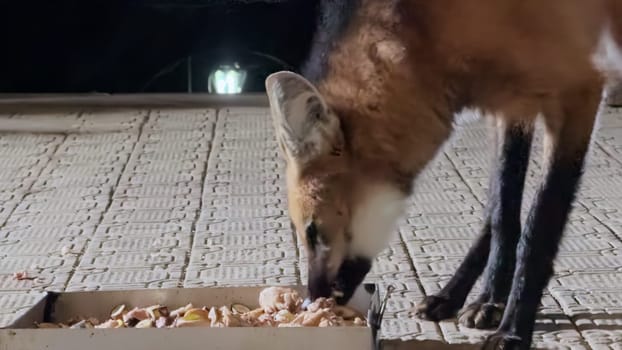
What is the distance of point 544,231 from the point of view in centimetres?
169

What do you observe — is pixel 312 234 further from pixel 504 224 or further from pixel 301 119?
pixel 504 224

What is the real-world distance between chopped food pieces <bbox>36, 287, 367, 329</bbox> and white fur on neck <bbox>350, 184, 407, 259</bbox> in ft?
0.40

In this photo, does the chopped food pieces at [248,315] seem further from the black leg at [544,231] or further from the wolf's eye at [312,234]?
the black leg at [544,231]

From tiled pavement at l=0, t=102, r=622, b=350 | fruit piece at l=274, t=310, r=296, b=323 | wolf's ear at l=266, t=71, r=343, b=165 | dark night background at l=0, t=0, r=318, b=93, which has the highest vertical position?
dark night background at l=0, t=0, r=318, b=93

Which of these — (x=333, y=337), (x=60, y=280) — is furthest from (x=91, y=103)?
(x=333, y=337)

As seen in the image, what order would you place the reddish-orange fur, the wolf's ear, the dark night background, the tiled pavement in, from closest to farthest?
1. the wolf's ear
2. the reddish-orange fur
3. the tiled pavement
4. the dark night background

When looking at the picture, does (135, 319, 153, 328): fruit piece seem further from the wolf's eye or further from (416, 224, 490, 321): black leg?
(416, 224, 490, 321): black leg

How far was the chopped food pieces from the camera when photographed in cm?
158

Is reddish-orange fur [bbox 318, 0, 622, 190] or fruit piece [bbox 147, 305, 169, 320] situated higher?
reddish-orange fur [bbox 318, 0, 622, 190]

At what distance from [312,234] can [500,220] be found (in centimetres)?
40

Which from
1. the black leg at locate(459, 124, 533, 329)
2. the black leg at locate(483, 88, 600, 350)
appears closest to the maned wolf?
the black leg at locate(483, 88, 600, 350)

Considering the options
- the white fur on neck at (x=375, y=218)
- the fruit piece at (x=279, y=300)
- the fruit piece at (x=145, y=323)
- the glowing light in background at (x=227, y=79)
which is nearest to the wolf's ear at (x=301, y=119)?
the white fur on neck at (x=375, y=218)

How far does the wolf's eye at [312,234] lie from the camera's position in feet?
5.56

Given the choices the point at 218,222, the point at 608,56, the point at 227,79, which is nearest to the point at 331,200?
the point at 608,56
